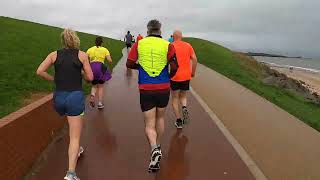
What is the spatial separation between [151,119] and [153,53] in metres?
0.99

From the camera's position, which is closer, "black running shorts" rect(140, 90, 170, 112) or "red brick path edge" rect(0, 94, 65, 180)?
"red brick path edge" rect(0, 94, 65, 180)

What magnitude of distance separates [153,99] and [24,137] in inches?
76.8

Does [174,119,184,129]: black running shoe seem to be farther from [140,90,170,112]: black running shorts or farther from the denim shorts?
the denim shorts

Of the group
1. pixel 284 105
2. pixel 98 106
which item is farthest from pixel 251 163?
pixel 284 105

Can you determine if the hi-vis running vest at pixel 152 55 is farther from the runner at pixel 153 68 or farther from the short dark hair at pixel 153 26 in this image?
the short dark hair at pixel 153 26

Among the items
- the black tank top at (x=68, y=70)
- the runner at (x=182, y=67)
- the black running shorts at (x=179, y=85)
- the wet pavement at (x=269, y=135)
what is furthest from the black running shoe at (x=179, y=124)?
the black tank top at (x=68, y=70)

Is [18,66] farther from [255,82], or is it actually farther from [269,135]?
[255,82]

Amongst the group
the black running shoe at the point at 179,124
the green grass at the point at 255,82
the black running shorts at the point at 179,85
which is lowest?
the green grass at the point at 255,82

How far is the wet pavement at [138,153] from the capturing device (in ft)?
23.2

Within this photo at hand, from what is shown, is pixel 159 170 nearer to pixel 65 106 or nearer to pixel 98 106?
pixel 65 106

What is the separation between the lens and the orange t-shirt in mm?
9453

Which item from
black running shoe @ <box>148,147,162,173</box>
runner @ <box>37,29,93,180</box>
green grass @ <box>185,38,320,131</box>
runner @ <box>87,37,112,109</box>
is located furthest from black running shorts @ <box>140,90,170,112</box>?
green grass @ <box>185,38,320,131</box>

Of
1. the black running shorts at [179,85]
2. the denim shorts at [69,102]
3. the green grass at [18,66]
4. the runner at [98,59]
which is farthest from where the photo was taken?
the runner at [98,59]

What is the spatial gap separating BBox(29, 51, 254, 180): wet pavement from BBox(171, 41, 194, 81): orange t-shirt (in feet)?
3.68
